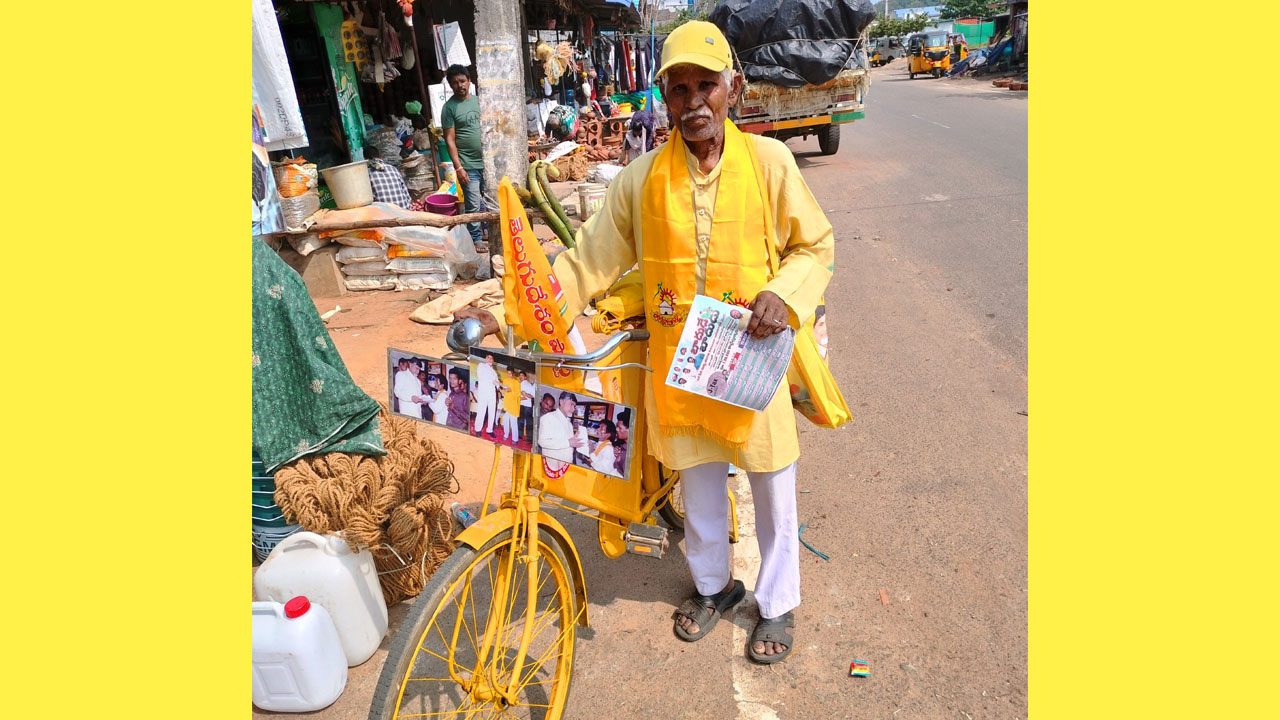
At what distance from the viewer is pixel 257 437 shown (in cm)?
268

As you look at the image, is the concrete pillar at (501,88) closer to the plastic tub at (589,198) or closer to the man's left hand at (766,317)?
the plastic tub at (589,198)

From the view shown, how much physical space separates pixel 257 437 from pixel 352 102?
7303 mm

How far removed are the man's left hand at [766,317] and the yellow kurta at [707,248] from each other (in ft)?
0.36

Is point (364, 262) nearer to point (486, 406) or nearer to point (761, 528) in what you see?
point (761, 528)

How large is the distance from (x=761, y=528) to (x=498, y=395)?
111 centimetres

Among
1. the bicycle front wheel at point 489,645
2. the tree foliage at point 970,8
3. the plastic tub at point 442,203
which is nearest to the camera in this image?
the bicycle front wheel at point 489,645

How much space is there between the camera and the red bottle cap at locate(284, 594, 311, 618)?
2355 mm

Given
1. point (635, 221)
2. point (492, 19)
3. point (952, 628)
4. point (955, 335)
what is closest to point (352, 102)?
point (492, 19)

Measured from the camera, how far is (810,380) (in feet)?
7.76

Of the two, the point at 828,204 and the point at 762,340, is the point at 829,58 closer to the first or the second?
the point at 828,204

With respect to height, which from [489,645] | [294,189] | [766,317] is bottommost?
[489,645]

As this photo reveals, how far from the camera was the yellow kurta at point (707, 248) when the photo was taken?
222cm

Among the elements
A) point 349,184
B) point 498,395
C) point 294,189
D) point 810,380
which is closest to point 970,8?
point 349,184

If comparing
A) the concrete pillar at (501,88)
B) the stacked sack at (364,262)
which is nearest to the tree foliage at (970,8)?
the concrete pillar at (501,88)
